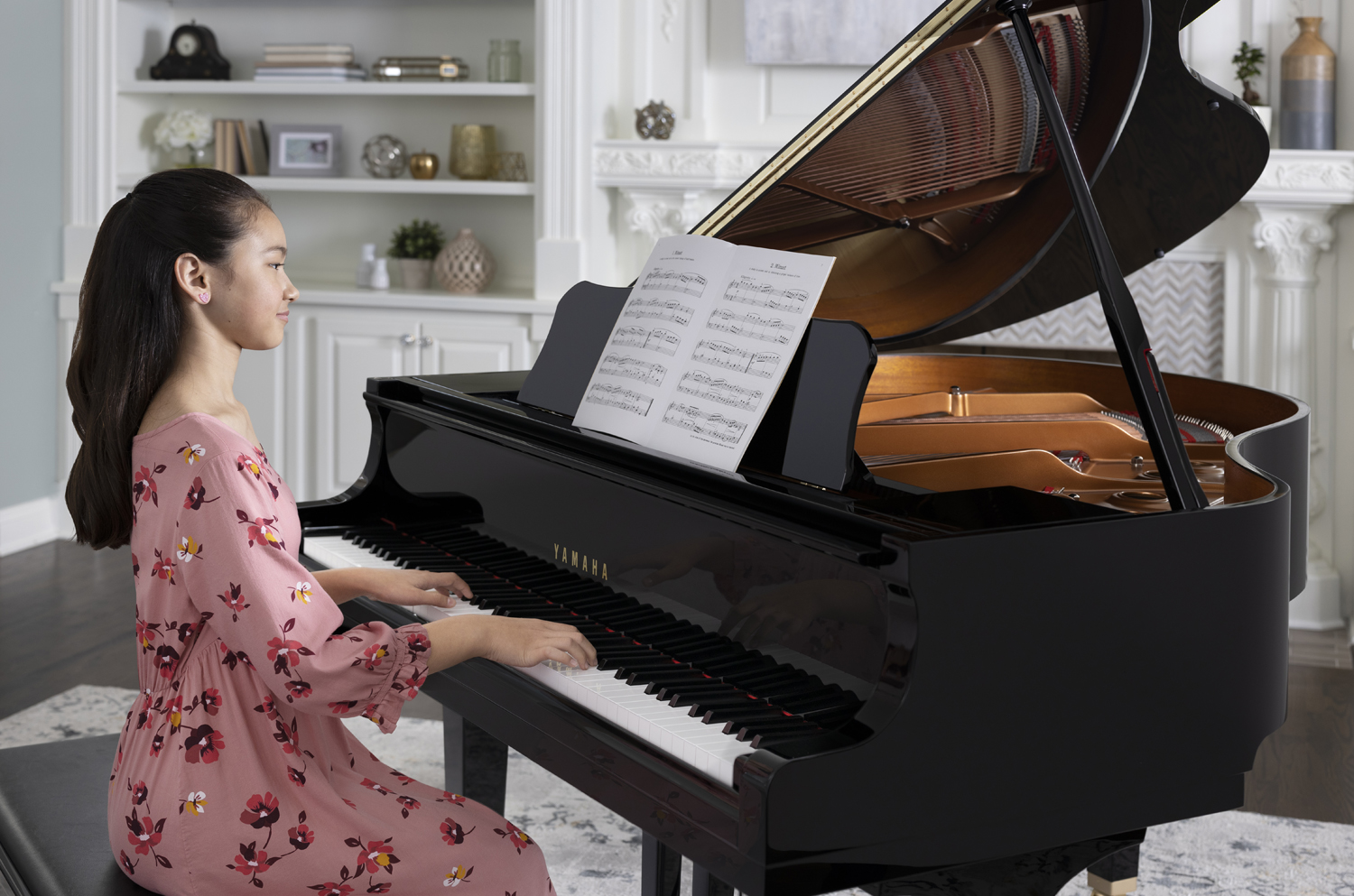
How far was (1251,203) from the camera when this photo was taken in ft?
14.0

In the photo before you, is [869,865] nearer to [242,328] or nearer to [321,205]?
[242,328]

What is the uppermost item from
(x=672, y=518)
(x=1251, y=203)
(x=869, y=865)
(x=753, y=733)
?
(x=1251, y=203)

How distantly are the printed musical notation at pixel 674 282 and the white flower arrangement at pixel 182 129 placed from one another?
4.08 meters

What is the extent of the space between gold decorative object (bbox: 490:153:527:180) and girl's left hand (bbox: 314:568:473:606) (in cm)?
348

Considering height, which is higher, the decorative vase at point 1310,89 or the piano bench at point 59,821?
the decorative vase at point 1310,89

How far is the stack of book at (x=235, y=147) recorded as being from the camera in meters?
5.40

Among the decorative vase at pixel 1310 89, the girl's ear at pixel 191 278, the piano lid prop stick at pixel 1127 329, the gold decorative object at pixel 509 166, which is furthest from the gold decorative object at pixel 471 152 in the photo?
the girl's ear at pixel 191 278

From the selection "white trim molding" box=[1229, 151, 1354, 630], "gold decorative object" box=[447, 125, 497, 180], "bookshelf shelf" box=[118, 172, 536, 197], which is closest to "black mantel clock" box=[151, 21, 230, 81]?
"bookshelf shelf" box=[118, 172, 536, 197]

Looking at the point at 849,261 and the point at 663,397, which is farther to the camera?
the point at 849,261

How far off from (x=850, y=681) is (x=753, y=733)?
0.13 m

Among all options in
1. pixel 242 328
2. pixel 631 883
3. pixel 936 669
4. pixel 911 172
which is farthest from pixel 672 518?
pixel 631 883

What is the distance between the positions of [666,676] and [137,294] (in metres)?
0.76

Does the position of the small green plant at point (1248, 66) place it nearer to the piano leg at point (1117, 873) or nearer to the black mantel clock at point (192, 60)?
the piano leg at point (1117, 873)

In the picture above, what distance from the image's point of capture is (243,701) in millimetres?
1519
